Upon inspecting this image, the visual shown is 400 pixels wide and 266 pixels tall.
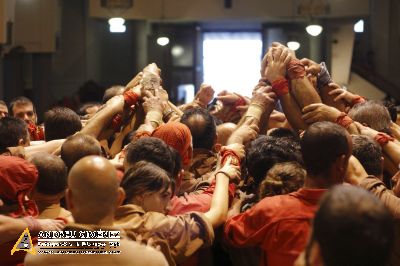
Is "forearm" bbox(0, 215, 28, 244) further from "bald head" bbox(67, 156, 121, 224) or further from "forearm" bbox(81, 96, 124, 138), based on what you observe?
"forearm" bbox(81, 96, 124, 138)

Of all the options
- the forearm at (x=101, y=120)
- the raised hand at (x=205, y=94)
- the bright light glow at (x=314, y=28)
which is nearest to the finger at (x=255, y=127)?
the forearm at (x=101, y=120)

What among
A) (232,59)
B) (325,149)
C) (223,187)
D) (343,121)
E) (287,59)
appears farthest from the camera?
(232,59)

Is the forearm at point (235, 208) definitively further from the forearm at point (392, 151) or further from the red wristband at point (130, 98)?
the red wristband at point (130, 98)

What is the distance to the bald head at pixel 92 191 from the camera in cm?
217

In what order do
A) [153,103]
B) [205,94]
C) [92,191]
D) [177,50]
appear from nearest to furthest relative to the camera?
[92,191] < [153,103] < [205,94] < [177,50]

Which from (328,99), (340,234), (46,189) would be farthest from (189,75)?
(340,234)

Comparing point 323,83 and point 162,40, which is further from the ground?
point 162,40

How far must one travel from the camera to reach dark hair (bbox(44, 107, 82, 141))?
429 cm

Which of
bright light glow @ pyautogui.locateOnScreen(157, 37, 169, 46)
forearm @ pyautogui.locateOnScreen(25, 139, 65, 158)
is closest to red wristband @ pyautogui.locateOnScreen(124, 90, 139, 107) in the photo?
forearm @ pyautogui.locateOnScreen(25, 139, 65, 158)

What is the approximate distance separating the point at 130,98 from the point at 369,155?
64.9 inches

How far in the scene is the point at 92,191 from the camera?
7.10 ft

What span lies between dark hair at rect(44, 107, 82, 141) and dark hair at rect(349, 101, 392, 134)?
5.67 ft

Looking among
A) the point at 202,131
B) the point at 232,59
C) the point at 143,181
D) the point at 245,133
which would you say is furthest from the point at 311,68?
the point at 232,59

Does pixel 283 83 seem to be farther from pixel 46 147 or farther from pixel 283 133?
pixel 46 147
